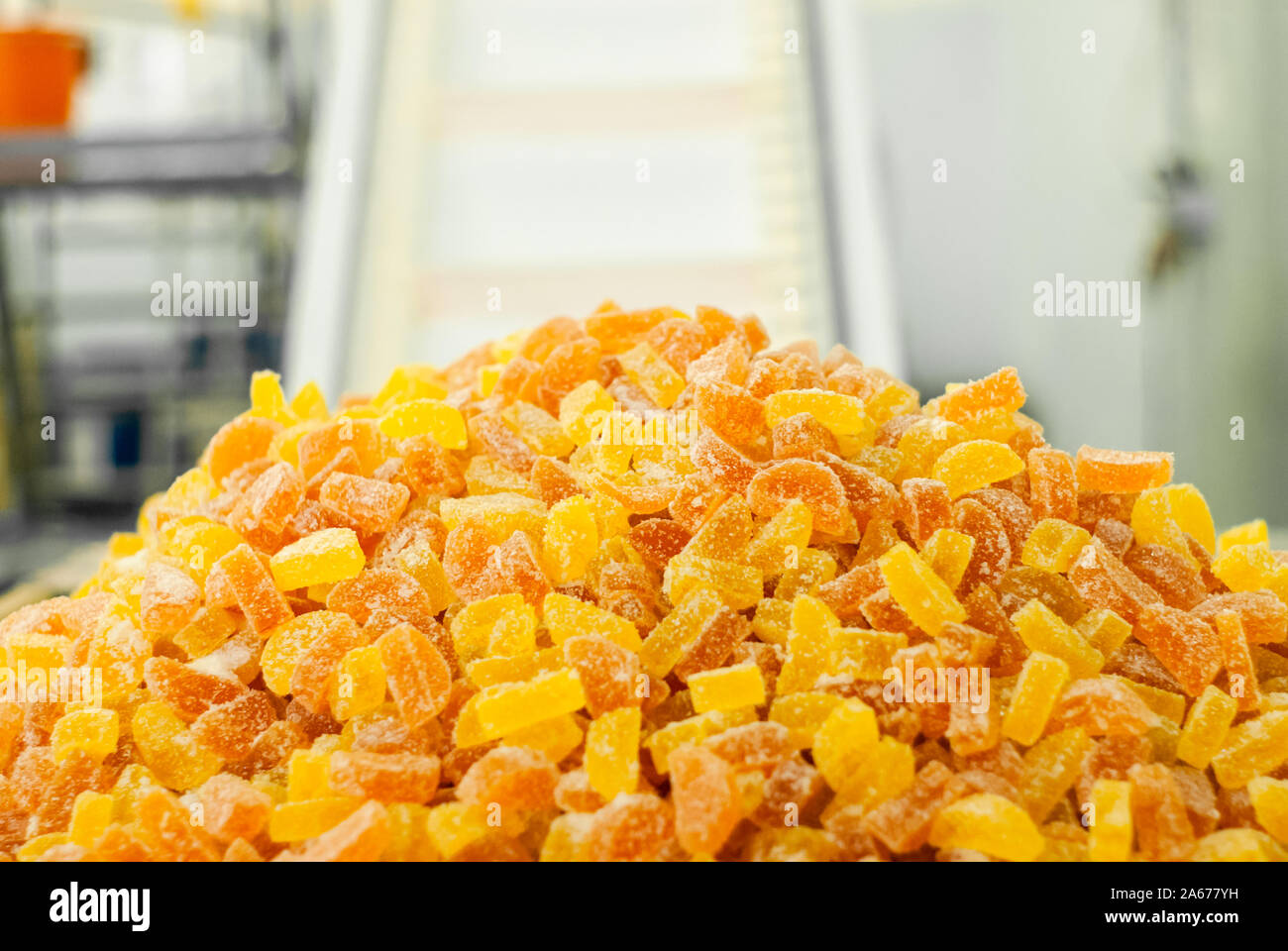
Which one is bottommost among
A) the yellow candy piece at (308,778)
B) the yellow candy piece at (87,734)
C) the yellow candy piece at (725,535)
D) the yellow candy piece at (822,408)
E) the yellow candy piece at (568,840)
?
the yellow candy piece at (568,840)

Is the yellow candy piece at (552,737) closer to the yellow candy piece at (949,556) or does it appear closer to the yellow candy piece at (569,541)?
the yellow candy piece at (569,541)

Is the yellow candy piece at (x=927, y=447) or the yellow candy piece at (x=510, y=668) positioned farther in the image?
the yellow candy piece at (x=927, y=447)

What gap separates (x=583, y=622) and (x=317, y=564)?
0.15 metres

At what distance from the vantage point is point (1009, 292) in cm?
239

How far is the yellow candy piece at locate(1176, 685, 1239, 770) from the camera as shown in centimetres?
45

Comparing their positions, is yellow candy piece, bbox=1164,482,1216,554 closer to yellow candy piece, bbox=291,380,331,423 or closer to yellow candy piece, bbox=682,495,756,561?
yellow candy piece, bbox=682,495,756,561

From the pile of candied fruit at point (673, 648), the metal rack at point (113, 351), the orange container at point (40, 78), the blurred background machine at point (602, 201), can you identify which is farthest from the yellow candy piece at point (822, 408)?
the metal rack at point (113, 351)

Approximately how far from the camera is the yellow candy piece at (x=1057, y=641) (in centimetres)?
47

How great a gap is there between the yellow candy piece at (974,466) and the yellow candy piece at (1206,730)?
157 mm

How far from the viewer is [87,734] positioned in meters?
0.49

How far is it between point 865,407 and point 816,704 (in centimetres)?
24
